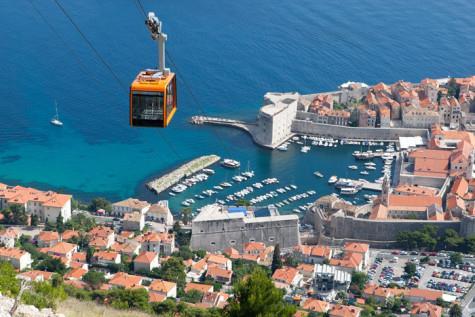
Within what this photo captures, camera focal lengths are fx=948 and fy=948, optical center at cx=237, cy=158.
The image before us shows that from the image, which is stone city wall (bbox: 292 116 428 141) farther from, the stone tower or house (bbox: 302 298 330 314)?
house (bbox: 302 298 330 314)

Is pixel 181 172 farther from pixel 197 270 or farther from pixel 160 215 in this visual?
pixel 197 270

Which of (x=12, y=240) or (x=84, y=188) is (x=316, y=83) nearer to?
(x=84, y=188)

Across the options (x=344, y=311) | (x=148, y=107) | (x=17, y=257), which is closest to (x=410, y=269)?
(x=344, y=311)

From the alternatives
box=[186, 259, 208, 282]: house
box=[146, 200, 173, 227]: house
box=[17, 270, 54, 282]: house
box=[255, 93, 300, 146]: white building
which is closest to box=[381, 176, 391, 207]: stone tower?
box=[146, 200, 173, 227]: house

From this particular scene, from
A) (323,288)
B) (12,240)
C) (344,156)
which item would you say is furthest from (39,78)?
(323,288)

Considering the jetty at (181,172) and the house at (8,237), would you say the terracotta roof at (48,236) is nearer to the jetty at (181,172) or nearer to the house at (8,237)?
the house at (8,237)

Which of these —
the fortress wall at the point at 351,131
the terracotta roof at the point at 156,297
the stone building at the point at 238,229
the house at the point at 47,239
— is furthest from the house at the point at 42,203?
the fortress wall at the point at 351,131
